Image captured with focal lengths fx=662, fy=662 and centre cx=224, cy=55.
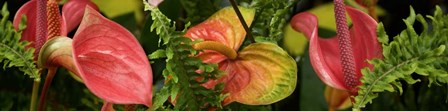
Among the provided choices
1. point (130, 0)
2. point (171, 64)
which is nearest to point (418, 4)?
point (130, 0)

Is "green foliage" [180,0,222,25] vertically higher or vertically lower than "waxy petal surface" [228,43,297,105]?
lower

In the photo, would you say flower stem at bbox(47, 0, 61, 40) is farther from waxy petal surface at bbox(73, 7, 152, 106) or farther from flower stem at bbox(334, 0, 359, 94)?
flower stem at bbox(334, 0, 359, 94)

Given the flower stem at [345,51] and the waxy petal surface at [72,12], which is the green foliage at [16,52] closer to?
the waxy petal surface at [72,12]

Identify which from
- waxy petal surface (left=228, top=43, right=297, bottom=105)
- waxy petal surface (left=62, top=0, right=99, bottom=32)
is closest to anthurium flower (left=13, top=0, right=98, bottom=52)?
waxy petal surface (left=62, top=0, right=99, bottom=32)

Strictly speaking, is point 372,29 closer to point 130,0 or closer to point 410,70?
point 410,70

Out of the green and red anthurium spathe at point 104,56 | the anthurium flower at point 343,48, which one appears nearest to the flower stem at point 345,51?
the anthurium flower at point 343,48

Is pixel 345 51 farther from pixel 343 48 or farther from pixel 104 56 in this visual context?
pixel 104 56
